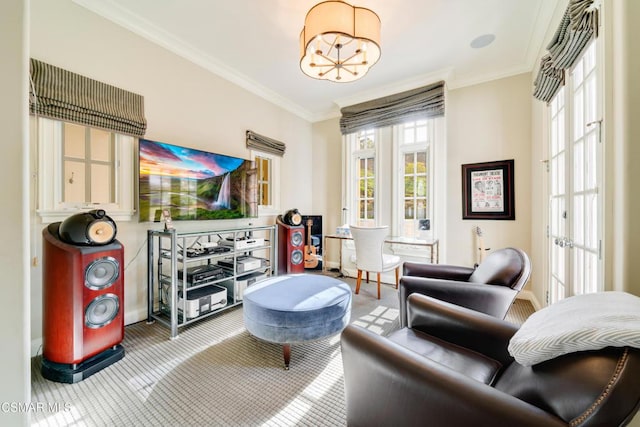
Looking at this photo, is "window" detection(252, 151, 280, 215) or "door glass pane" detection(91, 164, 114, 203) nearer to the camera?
"door glass pane" detection(91, 164, 114, 203)

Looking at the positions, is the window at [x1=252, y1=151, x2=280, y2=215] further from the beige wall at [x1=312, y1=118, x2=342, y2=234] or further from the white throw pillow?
the white throw pillow

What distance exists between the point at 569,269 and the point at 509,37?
94.8 inches

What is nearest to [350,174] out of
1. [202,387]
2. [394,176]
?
[394,176]

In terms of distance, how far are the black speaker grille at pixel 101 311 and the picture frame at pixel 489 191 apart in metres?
3.92

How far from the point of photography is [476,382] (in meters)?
0.75

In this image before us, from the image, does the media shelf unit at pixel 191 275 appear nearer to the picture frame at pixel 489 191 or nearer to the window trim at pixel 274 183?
the window trim at pixel 274 183

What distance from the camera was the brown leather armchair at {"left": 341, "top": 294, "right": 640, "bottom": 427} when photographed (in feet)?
1.88

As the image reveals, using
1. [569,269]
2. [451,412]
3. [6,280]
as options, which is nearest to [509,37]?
[569,269]

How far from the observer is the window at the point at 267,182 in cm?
378

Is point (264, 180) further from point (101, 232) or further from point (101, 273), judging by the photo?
point (101, 273)

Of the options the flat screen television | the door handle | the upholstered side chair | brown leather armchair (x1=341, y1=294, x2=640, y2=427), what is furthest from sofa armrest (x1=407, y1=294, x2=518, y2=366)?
the flat screen television

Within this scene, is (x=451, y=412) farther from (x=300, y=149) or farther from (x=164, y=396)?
(x=300, y=149)

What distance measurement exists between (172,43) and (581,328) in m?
3.70

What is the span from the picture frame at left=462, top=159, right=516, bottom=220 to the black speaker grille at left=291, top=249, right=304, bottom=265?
2.39 m
